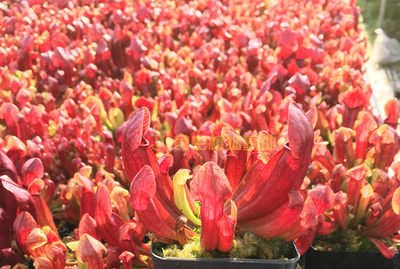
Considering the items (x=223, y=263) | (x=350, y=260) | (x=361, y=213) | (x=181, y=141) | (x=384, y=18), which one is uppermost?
(x=223, y=263)

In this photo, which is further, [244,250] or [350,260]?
[350,260]

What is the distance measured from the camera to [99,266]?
1387 millimetres

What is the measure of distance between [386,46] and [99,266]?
5635mm

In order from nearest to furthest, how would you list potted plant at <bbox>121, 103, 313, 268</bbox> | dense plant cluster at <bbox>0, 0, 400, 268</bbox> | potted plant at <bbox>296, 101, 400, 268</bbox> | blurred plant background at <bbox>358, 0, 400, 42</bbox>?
potted plant at <bbox>121, 103, 313, 268</bbox>, dense plant cluster at <bbox>0, 0, 400, 268</bbox>, potted plant at <bbox>296, 101, 400, 268</bbox>, blurred plant background at <bbox>358, 0, 400, 42</bbox>

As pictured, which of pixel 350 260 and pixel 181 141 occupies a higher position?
pixel 181 141

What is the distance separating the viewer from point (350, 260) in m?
1.79

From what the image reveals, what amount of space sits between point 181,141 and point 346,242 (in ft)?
2.51

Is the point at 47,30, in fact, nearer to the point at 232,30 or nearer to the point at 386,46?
the point at 232,30

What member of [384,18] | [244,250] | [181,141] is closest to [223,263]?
[244,250]

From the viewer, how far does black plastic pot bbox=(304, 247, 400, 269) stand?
5.82ft

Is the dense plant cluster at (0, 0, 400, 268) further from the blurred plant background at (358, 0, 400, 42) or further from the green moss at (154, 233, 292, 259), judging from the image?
the blurred plant background at (358, 0, 400, 42)

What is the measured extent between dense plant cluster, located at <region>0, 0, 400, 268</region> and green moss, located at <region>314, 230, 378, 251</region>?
32 millimetres

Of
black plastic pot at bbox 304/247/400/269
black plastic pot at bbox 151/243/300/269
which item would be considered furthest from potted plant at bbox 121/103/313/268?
black plastic pot at bbox 304/247/400/269

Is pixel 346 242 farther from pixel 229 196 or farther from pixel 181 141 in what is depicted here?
pixel 229 196
